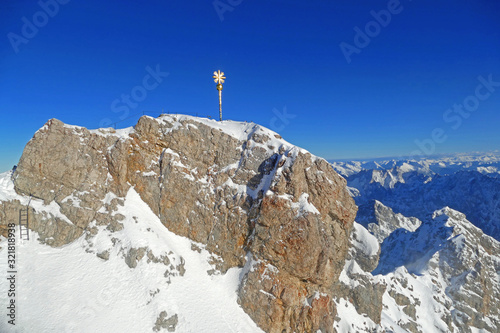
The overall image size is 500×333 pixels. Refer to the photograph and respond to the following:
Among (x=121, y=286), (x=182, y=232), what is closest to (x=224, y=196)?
(x=182, y=232)

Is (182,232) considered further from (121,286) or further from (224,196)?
(121,286)

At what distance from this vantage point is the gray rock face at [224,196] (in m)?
39.5

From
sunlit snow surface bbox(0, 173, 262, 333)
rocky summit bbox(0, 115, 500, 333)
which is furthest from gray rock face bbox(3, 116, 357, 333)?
sunlit snow surface bbox(0, 173, 262, 333)

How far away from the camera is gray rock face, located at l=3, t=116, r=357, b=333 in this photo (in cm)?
3950

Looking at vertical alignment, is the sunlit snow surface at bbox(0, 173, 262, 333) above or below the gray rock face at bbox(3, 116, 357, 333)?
below

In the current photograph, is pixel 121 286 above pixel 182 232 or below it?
below

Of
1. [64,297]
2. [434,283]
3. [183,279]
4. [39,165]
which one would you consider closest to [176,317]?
[183,279]

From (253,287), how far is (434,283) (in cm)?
9893

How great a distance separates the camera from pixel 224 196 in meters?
44.8

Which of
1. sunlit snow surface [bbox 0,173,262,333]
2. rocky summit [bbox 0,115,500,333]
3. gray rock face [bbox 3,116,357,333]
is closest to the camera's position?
sunlit snow surface [bbox 0,173,262,333]

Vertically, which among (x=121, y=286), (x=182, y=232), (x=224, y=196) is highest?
(x=224, y=196)

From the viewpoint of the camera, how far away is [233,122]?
53.4m

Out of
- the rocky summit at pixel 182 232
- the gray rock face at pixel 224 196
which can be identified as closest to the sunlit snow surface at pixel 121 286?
the rocky summit at pixel 182 232

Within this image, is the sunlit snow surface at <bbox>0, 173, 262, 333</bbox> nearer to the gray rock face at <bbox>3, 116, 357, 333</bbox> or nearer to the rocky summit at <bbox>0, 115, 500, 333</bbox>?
the rocky summit at <bbox>0, 115, 500, 333</bbox>
